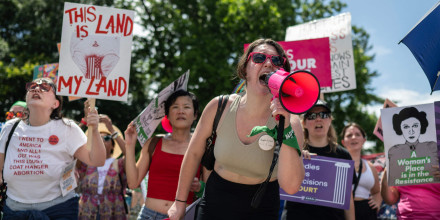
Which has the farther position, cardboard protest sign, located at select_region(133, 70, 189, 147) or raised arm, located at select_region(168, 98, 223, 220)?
cardboard protest sign, located at select_region(133, 70, 189, 147)

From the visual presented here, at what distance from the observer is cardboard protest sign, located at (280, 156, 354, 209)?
3.58 m

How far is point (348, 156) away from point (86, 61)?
2467 mm

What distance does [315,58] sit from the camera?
17.5 feet

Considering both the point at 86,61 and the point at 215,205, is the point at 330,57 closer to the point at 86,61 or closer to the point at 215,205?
the point at 86,61

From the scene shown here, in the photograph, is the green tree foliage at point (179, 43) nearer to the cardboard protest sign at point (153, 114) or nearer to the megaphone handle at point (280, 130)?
the cardboard protest sign at point (153, 114)

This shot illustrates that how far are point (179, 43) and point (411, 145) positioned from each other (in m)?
12.9

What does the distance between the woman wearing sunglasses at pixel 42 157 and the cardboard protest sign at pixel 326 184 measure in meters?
1.72

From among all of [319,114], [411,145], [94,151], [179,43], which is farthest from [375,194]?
[179,43]

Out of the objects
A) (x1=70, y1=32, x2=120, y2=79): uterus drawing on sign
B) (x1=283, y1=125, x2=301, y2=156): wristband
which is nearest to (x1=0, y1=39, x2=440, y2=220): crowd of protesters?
(x1=283, y1=125, x2=301, y2=156): wristband

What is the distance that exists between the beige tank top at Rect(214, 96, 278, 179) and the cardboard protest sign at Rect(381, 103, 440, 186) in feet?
7.94

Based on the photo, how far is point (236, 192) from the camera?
2.33 metres

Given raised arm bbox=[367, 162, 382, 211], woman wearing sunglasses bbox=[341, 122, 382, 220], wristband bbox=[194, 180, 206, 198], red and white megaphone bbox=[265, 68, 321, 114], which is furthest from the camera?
raised arm bbox=[367, 162, 382, 211]

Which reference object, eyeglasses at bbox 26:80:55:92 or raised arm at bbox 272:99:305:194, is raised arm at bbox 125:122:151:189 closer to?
eyeglasses at bbox 26:80:55:92

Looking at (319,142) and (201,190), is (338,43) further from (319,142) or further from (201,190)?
(201,190)
